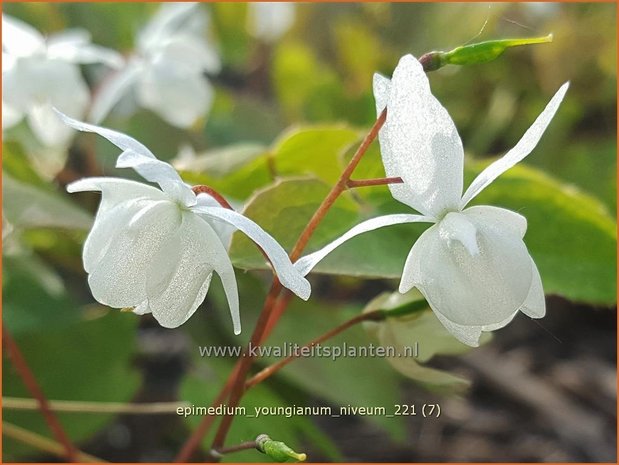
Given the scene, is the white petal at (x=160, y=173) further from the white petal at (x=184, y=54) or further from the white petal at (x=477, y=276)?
the white petal at (x=184, y=54)

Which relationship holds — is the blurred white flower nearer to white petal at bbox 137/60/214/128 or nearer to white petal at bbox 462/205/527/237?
white petal at bbox 137/60/214/128

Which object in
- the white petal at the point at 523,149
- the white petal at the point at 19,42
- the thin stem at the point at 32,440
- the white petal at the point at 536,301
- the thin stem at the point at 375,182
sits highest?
the white petal at the point at 19,42

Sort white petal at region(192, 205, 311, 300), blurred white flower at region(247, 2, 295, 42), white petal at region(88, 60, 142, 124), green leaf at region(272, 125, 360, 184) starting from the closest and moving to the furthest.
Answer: white petal at region(192, 205, 311, 300) → green leaf at region(272, 125, 360, 184) → white petal at region(88, 60, 142, 124) → blurred white flower at region(247, 2, 295, 42)

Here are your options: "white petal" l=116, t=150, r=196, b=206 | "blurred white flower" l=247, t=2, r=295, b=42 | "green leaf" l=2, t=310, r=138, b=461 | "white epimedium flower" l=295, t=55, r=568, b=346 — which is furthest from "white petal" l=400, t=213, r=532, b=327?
"blurred white flower" l=247, t=2, r=295, b=42

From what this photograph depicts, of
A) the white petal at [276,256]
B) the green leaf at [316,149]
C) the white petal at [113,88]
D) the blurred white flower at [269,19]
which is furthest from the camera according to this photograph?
the blurred white flower at [269,19]

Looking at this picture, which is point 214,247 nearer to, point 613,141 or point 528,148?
point 528,148

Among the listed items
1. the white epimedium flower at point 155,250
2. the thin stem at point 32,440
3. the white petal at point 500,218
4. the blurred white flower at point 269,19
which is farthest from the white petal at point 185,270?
the blurred white flower at point 269,19

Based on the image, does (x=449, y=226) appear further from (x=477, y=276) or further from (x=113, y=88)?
(x=113, y=88)
